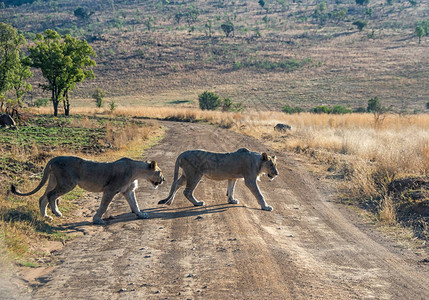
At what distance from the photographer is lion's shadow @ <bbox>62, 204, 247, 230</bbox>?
1042cm

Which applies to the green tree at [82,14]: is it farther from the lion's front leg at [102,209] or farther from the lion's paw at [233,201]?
the lion's front leg at [102,209]

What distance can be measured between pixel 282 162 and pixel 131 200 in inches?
400

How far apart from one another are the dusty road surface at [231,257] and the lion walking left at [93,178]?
616 mm

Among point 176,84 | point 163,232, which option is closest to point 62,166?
point 163,232

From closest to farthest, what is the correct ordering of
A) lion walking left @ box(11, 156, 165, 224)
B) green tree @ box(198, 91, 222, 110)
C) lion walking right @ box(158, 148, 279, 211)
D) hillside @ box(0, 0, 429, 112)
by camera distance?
lion walking left @ box(11, 156, 165, 224) → lion walking right @ box(158, 148, 279, 211) → green tree @ box(198, 91, 222, 110) → hillside @ box(0, 0, 429, 112)

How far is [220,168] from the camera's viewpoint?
11961mm

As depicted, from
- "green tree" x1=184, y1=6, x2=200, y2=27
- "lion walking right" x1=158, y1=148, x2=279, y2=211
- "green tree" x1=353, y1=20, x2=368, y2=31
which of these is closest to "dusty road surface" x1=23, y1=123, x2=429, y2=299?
"lion walking right" x1=158, y1=148, x2=279, y2=211

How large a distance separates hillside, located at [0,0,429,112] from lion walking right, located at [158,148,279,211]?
38536 mm

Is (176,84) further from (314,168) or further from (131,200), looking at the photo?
(131,200)

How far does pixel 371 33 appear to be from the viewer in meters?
111

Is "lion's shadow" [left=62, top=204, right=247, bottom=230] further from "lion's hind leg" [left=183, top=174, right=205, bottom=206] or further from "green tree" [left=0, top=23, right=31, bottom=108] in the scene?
"green tree" [left=0, top=23, right=31, bottom=108]

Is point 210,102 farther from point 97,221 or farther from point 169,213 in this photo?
point 97,221

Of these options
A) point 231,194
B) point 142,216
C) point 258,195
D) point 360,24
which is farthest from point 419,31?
point 142,216

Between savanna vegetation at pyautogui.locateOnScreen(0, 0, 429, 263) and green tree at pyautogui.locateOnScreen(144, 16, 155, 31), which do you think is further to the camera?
green tree at pyautogui.locateOnScreen(144, 16, 155, 31)
